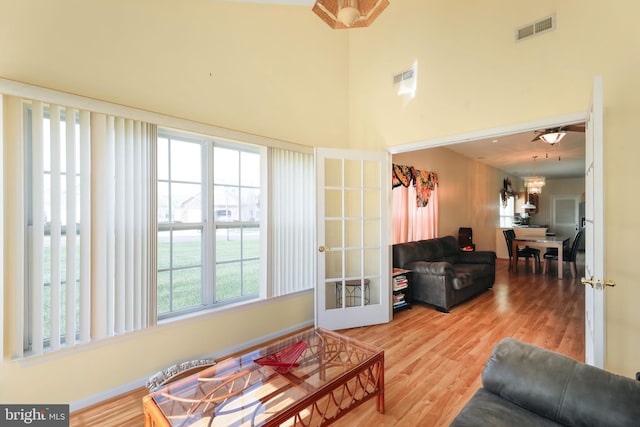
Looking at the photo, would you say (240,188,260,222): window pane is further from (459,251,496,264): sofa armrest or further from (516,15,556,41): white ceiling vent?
(459,251,496,264): sofa armrest

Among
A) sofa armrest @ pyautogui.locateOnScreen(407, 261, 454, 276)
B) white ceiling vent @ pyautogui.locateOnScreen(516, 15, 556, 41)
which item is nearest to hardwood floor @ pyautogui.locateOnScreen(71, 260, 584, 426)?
sofa armrest @ pyautogui.locateOnScreen(407, 261, 454, 276)

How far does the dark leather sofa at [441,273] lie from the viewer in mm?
3809

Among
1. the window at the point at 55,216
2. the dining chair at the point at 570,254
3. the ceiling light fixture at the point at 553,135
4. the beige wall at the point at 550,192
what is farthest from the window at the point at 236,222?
the beige wall at the point at 550,192

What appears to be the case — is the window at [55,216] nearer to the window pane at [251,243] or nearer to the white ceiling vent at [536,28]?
the window pane at [251,243]

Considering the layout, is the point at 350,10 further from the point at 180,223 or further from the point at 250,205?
the point at 180,223

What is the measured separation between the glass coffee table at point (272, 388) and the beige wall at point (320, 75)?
0.93 m

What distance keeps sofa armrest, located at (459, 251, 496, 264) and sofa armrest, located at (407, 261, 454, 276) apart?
A: 4.84 feet

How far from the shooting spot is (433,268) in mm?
3850

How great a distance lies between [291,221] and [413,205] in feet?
8.84

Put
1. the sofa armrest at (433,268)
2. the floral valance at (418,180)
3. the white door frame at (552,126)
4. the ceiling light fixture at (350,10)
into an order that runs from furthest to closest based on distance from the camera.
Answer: the floral valance at (418,180) → the sofa armrest at (433,268) → the ceiling light fixture at (350,10) → the white door frame at (552,126)

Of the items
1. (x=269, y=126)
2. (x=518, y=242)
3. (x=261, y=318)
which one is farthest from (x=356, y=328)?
(x=518, y=242)

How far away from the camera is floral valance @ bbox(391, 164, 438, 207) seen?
459 centimetres

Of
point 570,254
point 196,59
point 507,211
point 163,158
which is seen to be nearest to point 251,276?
point 163,158

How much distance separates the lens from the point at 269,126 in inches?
116
